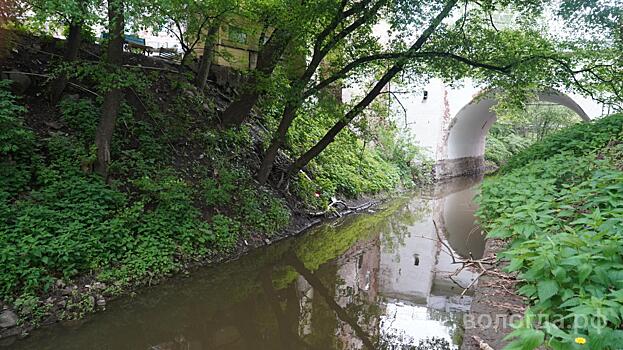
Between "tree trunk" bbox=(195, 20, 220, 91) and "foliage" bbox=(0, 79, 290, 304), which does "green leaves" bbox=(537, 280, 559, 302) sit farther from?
"tree trunk" bbox=(195, 20, 220, 91)

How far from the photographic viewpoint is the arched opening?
19047mm

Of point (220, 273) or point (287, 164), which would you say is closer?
point (220, 273)

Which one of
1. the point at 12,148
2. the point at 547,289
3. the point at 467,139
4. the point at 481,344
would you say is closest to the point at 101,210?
the point at 12,148

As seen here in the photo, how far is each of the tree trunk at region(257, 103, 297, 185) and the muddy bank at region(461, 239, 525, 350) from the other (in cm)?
483

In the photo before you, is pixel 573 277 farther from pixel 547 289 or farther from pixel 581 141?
pixel 581 141

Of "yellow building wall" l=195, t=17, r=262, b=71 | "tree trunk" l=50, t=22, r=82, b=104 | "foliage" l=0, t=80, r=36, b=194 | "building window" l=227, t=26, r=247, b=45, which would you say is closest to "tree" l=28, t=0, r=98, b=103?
"tree trunk" l=50, t=22, r=82, b=104

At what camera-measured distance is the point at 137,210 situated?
17.0 feet

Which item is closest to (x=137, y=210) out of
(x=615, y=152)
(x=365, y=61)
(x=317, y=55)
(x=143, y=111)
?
(x=143, y=111)

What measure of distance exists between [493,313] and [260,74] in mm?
5350

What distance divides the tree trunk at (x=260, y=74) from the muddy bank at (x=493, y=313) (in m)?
4.88

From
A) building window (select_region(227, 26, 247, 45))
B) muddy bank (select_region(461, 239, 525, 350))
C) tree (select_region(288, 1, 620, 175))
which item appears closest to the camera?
muddy bank (select_region(461, 239, 525, 350))

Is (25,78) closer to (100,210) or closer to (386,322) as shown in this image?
(100,210)

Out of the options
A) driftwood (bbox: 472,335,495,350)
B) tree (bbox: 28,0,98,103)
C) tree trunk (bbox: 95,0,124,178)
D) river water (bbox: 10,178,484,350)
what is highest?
tree (bbox: 28,0,98,103)

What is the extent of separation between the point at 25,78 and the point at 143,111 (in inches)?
66.9
